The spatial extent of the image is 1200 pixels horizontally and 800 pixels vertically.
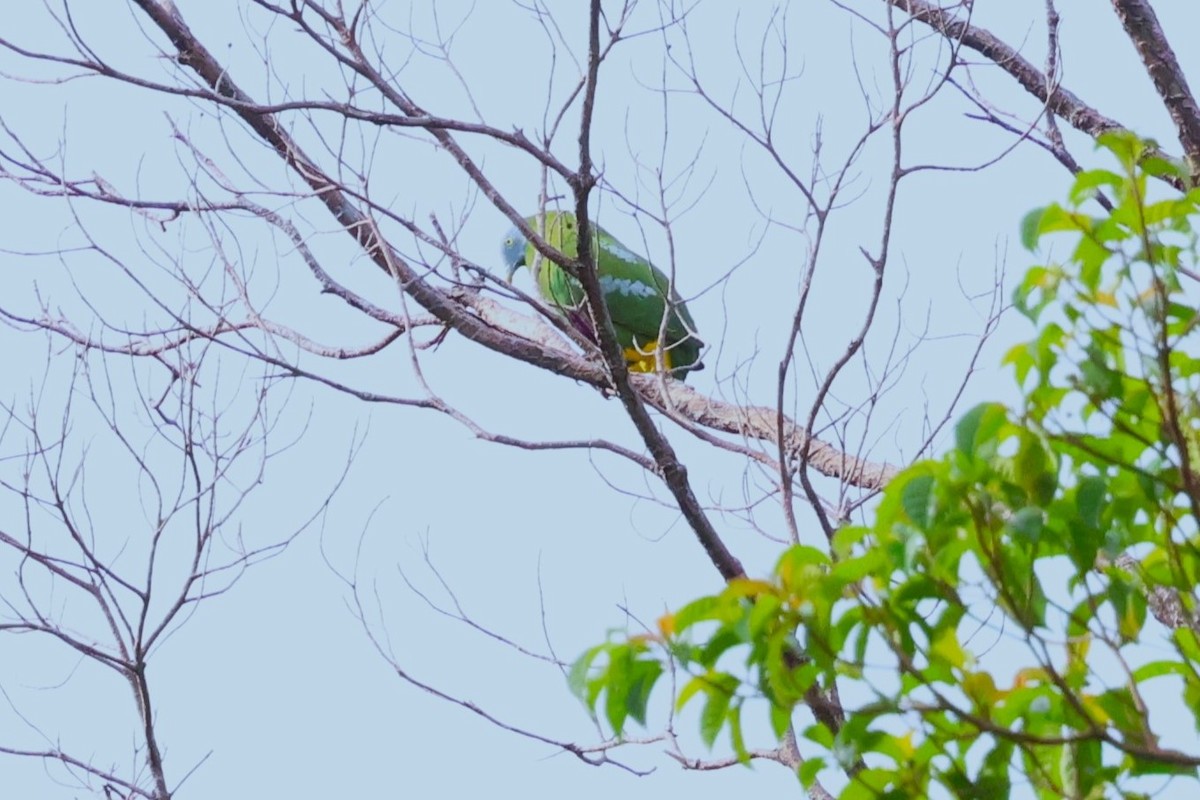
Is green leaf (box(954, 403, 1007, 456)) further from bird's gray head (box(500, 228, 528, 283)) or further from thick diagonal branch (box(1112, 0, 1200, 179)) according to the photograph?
bird's gray head (box(500, 228, 528, 283))

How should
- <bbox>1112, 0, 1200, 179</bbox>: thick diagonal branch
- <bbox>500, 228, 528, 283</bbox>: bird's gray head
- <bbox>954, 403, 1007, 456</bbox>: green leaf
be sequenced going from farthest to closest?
1. <bbox>500, 228, 528, 283</bbox>: bird's gray head
2. <bbox>1112, 0, 1200, 179</bbox>: thick diagonal branch
3. <bbox>954, 403, 1007, 456</bbox>: green leaf

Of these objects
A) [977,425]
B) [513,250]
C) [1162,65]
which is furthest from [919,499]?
[513,250]

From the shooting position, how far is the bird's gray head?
589 centimetres

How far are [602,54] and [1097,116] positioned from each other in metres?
1.49

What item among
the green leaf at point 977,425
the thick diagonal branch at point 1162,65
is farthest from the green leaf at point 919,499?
the thick diagonal branch at point 1162,65

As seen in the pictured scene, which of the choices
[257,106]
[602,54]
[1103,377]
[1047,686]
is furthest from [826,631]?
[257,106]

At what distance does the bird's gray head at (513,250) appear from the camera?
589cm

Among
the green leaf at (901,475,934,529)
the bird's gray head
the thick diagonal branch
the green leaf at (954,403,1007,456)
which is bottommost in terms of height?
the green leaf at (901,475,934,529)

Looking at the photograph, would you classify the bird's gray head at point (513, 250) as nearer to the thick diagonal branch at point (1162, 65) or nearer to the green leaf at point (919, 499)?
the thick diagonal branch at point (1162, 65)

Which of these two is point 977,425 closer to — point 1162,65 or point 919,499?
point 919,499

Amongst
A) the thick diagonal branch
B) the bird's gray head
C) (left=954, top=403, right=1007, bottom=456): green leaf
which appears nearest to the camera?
(left=954, top=403, right=1007, bottom=456): green leaf

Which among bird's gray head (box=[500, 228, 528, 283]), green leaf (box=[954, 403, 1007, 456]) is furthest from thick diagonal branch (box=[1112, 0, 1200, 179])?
bird's gray head (box=[500, 228, 528, 283])

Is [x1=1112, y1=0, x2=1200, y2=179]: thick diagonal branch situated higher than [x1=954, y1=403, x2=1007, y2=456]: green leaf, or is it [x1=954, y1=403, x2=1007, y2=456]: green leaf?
[x1=1112, y1=0, x2=1200, y2=179]: thick diagonal branch

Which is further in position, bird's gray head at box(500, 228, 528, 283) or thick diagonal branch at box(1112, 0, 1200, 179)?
bird's gray head at box(500, 228, 528, 283)
